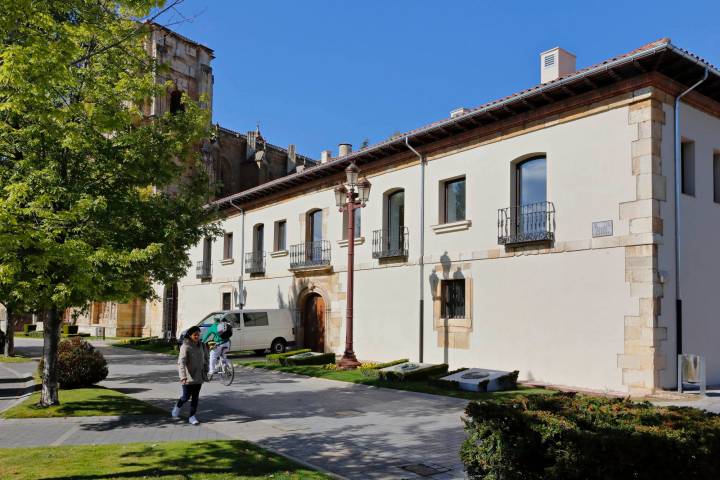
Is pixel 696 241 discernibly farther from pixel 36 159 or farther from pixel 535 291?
pixel 36 159

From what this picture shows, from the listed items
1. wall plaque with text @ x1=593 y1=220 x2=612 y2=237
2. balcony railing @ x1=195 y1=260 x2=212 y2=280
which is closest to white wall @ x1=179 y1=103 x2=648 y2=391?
wall plaque with text @ x1=593 y1=220 x2=612 y2=237

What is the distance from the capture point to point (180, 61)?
43.1 meters

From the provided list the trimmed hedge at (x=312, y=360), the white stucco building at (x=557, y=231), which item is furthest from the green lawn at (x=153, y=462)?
the trimmed hedge at (x=312, y=360)

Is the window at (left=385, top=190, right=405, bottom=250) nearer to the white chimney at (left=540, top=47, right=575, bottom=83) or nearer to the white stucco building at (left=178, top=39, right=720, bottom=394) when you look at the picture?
the white stucco building at (left=178, top=39, right=720, bottom=394)

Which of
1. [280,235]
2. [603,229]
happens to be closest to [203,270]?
[280,235]

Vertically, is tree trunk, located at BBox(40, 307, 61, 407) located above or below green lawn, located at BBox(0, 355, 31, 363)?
above

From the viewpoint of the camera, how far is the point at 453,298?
54.5 ft

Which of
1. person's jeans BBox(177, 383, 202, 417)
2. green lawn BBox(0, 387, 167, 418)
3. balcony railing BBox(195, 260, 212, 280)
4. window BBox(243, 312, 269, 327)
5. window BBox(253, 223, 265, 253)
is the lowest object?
green lawn BBox(0, 387, 167, 418)

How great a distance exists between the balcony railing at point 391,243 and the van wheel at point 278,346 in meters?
6.15

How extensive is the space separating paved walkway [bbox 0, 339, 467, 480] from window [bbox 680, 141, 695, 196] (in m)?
7.41

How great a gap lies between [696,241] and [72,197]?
42.3 ft

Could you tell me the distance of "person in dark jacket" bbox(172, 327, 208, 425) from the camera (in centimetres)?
963

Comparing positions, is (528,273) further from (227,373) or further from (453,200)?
(227,373)

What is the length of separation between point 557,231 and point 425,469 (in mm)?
8605
